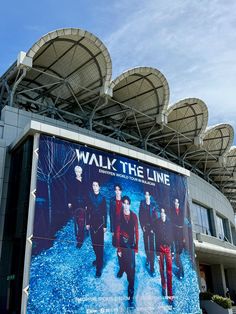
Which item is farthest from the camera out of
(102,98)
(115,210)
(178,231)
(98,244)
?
(102,98)

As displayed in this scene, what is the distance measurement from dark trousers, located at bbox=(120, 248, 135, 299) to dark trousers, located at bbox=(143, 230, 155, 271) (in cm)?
103

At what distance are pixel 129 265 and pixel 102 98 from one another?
41.9ft

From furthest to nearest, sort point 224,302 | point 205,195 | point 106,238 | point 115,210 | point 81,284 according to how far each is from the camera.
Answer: point 205,195 → point 224,302 → point 115,210 → point 106,238 → point 81,284

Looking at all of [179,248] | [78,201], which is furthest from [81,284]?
[179,248]

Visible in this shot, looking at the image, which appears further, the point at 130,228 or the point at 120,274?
the point at 130,228

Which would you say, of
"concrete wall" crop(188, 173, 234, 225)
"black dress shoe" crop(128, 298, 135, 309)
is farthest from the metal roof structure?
"black dress shoe" crop(128, 298, 135, 309)

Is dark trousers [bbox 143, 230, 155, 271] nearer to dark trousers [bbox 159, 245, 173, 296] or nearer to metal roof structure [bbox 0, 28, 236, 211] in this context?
dark trousers [bbox 159, 245, 173, 296]

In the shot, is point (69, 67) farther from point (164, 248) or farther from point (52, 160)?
point (164, 248)

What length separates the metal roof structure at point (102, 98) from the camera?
22.3 m

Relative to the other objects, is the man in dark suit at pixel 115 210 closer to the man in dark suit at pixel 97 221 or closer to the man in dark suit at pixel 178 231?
the man in dark suit at pixel 97 221

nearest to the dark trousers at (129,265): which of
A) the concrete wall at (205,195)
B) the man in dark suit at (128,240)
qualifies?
the man in dark suit at (128,240)

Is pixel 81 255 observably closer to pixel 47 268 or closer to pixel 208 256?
pixel 47 268

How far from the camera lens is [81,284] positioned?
15.7 metres

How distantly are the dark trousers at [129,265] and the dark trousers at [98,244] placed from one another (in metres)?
1.25
